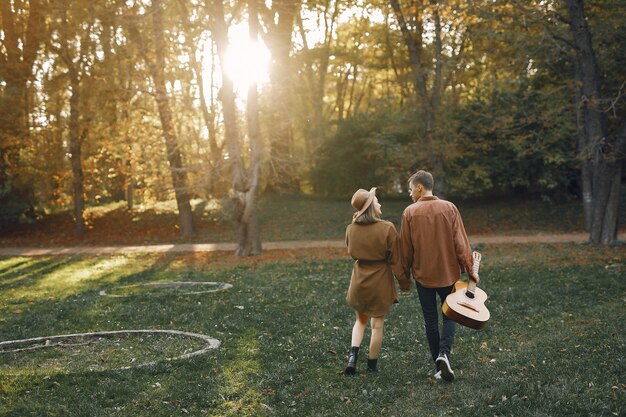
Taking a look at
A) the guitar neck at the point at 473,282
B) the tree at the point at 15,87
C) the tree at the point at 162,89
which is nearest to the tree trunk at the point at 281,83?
the tree at the point at 162,89

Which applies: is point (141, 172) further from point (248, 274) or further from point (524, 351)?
point (524, 351)

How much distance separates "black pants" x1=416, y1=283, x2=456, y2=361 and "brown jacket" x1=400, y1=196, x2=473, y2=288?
0.14 meters

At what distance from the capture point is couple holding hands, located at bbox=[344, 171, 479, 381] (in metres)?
6.97

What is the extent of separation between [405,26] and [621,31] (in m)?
7.28

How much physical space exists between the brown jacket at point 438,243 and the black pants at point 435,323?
14 cm

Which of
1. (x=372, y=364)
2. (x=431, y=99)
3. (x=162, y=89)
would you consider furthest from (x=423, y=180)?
(x=431, y=99)

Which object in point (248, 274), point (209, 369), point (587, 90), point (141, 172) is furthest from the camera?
point (141, 172)

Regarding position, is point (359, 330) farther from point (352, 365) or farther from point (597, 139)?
point (597, 139)

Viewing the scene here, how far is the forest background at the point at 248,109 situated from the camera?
2053cm

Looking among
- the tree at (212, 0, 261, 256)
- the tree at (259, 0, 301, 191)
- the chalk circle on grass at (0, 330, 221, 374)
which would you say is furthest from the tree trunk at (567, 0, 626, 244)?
the chalk circle on grass at (0, 330, 221, 374)

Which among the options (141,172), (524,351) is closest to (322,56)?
(141,172)

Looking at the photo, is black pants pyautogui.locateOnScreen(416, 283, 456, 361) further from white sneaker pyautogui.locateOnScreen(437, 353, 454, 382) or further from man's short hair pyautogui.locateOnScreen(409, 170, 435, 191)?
man's short hair pyautogui.locateOnScreen(409, 170, 435, 191)

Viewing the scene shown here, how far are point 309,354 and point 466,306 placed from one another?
2542mm

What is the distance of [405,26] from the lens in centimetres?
2305
